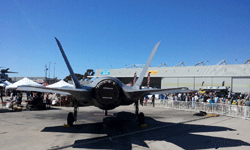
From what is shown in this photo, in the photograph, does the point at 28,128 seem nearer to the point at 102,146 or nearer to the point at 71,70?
the point at 71,70

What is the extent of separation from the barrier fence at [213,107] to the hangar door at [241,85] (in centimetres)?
3144

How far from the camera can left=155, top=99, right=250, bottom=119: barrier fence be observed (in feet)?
51.1

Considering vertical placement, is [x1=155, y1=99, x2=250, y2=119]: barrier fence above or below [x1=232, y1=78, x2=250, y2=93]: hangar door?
below

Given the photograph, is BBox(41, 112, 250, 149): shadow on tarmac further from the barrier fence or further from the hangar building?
the hangar building

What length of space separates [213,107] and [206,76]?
116 ft

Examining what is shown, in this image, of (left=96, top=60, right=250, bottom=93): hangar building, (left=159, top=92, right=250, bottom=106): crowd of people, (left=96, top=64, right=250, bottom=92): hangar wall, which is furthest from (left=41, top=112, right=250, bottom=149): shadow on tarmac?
(left=96, top=64, right=250, bottom=92): hangar wall

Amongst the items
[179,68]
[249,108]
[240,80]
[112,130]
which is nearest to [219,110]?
[249,108]

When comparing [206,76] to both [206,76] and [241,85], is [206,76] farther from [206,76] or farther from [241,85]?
[241,85]

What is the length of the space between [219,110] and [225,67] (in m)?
35.8

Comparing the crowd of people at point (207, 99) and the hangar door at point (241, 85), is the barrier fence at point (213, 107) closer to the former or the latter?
the crowd of people at point (207, 99)

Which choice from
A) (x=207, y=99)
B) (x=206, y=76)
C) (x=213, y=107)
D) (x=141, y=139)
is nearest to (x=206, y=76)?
(x=206, y=76)

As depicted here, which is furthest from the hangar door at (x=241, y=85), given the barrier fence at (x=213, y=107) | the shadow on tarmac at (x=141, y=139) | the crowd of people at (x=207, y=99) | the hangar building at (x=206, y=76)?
the shadow on tarmac at (x=141, y=139)

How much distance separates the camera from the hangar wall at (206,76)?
45.5 metres

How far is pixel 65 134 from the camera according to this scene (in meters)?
9.20
